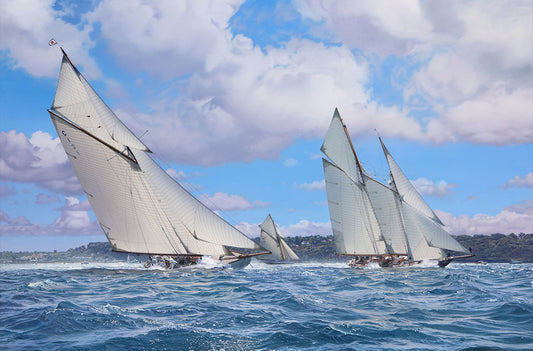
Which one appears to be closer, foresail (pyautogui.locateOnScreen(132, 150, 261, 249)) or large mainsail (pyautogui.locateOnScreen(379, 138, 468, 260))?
foresail (pyautogui.locateOnScreen(132, 150, 261, 249))

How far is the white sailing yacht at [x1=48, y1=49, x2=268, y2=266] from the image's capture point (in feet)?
147

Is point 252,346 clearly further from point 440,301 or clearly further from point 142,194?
point 142,194

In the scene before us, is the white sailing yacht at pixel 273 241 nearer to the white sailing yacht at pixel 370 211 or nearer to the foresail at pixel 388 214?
the white sailing yacht at pixel 370 211

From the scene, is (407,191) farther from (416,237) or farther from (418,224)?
(416,237)

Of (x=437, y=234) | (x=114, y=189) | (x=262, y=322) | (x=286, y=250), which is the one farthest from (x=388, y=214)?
(x=262, y=322)

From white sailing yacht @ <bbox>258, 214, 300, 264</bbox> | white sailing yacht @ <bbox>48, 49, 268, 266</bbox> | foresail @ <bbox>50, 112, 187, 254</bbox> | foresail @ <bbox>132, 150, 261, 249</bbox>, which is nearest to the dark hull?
white sailing yacht @ <bbox>48, 49, 268, 266</bbox>

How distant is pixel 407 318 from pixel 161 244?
36043 millimetres

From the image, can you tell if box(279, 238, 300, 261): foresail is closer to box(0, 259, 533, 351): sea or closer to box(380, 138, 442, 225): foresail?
box(380, 138, 442, 225): foresail

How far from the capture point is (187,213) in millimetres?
46562

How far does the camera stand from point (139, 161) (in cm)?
4559

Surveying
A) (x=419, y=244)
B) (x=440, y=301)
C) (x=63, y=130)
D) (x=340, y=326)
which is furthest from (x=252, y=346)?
(x=419, y=244)

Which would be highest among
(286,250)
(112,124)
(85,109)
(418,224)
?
(85,109)

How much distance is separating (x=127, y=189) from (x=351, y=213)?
3352 cm

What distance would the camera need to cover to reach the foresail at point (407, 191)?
58.4m
